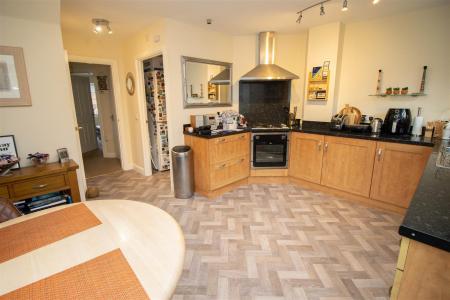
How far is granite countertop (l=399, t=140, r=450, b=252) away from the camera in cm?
74

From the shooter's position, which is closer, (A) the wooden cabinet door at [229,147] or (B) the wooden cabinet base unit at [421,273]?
(B) the wooden cabinet base unit at [421,273]

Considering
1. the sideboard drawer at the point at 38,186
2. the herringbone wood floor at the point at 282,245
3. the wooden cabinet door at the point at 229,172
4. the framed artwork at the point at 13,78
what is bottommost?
the herringbone wood floor at the point at 282,245

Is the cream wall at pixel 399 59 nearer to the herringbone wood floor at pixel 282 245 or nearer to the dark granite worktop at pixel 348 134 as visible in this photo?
the dark granite worktop at pixel 348 134

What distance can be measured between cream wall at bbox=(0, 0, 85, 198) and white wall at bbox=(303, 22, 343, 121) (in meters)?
3.21

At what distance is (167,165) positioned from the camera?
171 inches

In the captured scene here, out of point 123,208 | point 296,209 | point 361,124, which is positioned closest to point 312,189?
point 296,209

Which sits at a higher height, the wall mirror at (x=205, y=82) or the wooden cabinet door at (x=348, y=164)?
the wall mirror at (x=205, y=82)

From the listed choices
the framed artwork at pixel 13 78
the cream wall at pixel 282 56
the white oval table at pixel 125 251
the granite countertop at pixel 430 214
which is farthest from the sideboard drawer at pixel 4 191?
the cream wall at pixel 282 56

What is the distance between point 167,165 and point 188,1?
2.82 meters

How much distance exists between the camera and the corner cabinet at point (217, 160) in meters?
3.00

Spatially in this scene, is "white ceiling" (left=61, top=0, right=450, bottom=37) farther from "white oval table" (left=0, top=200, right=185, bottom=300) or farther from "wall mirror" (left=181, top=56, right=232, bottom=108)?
"white oval table" (left=0, top=200, right=185, bottom=300)

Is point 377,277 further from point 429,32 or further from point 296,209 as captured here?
point 429,32

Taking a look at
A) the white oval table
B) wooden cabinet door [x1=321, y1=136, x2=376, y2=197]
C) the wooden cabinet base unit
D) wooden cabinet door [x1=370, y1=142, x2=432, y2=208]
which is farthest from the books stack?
wooden cabinet door [x1=370, y1=142, x2=432, y2=208]

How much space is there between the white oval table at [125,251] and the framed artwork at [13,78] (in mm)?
1569
